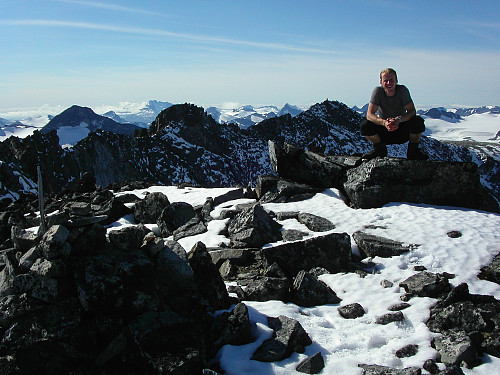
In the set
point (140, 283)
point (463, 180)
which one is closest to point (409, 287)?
point (140, 283)

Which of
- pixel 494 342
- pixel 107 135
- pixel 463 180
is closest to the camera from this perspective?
pixel 494 342

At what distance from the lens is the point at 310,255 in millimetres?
13102

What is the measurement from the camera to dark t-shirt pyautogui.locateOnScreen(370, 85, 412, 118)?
16.9 m

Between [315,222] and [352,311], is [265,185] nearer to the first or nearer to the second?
[315,222]

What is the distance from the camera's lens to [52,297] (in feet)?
23.9

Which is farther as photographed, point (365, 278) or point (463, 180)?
point (463, 180)

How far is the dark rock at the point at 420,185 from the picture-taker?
17.7 metres

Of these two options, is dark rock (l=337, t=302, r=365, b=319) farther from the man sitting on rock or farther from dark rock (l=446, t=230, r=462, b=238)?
the man sitting on rock

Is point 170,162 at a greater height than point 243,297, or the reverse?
point 243,297

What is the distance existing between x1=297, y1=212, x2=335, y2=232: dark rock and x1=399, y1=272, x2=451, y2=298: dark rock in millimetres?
4544

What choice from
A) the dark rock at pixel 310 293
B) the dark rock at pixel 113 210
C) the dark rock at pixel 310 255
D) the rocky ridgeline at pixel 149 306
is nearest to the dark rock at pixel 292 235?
the dark rock at pixel 310 255

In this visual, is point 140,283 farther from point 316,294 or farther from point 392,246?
point 392,246

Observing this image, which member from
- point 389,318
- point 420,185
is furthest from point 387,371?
point 420,185

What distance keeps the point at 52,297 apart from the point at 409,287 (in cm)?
928
